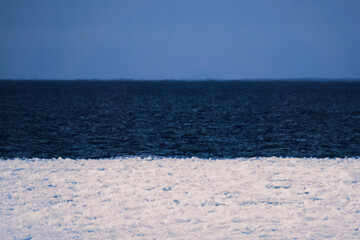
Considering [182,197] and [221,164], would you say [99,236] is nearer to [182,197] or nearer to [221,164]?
[182,197]

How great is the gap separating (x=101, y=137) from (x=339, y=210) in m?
17.5

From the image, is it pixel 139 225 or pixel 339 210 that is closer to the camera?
pixel 139 225

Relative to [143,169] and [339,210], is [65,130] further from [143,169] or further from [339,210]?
[339,210]

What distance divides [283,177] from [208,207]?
3265 millimetres

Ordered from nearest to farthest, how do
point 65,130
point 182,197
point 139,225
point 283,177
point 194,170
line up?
point 139,225 < point 182,197 < point 283,177 < point 194,170 < point 65,130

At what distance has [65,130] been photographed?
1048 inches

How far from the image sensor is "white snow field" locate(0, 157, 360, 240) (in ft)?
19.9

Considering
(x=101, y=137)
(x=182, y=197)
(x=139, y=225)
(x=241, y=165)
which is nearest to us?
(x=139, y=225)

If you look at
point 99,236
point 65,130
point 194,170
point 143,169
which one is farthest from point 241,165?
point 65,130

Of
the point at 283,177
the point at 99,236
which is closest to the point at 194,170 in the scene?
the point at 283,177

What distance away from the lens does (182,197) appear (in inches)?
313

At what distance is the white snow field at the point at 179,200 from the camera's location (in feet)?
19.9

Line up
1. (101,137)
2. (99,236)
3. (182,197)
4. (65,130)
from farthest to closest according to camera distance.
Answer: (65,130) < (101,137) < (182,197) < (99,236)

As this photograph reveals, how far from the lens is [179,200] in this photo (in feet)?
25.4
